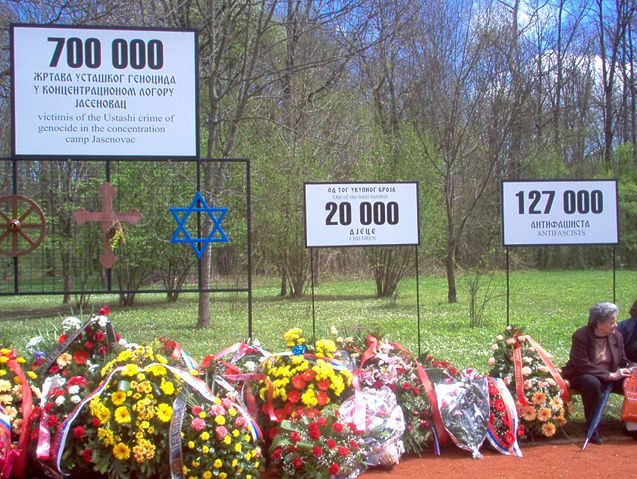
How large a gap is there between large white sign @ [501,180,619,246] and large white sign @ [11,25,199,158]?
11.5ft

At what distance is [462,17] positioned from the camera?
730 inches

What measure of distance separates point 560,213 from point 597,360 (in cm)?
207

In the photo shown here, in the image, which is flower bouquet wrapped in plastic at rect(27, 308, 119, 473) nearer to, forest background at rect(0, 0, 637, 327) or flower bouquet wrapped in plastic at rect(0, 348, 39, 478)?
flower bouquet wrapped in plastic at rect(0, 348, 39, 478)

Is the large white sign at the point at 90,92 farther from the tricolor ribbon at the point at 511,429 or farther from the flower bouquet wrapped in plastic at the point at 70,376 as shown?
the tricolor ribbon at the point at 511,429

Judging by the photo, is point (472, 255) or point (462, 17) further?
point (472, 255)

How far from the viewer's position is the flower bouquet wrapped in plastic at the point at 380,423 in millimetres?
5480

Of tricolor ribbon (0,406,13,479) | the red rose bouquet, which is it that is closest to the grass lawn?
the red rose bouquet

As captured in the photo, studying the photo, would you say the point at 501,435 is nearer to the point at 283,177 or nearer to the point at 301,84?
the point at 283,177

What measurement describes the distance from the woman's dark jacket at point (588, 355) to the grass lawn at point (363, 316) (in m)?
0.85

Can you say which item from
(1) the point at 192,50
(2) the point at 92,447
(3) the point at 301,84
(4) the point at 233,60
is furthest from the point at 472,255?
(2) the point at 92,447

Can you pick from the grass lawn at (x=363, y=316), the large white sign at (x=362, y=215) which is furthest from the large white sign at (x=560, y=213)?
the grass lawn at (x=363, y=316)

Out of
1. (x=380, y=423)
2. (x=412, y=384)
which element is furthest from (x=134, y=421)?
(x=412, y=384)

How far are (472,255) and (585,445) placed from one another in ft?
81.7

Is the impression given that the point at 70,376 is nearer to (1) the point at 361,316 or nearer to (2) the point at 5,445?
(2) the point at 5,445
